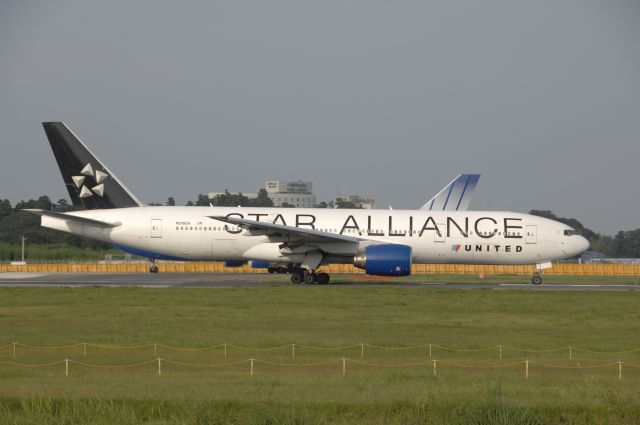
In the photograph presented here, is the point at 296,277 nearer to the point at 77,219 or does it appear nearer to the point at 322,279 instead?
the point at 322,279

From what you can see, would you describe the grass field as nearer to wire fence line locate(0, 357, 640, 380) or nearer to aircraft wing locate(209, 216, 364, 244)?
wire fence line locate(0, 357, 640, 380)

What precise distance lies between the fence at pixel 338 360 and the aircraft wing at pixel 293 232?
65.1ft

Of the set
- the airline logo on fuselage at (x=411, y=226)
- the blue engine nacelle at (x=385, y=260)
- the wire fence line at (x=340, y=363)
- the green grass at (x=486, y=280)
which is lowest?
the wire fence line at (x=340, y=363)

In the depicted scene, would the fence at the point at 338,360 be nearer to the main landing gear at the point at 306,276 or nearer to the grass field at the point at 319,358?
the grass field at the point at 319,358

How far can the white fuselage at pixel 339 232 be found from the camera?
1812 inches

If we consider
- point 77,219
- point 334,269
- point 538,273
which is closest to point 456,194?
point 334,269

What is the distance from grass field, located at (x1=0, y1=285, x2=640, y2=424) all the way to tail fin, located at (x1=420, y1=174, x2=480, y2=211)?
4419 centimetres

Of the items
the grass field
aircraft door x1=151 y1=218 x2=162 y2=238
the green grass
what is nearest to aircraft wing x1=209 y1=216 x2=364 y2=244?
the grass field

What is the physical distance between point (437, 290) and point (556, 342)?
16.6 metres

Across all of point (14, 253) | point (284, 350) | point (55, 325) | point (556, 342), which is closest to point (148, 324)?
point (55, 325)

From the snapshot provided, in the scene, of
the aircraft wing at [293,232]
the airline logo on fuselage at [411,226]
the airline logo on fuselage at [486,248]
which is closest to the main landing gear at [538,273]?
the airline logo on fuselage at [486,248]

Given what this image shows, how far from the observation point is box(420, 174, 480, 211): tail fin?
83188 mm

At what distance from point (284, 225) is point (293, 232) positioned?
89.5 inches

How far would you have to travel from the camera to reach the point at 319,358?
2116 centimetres
